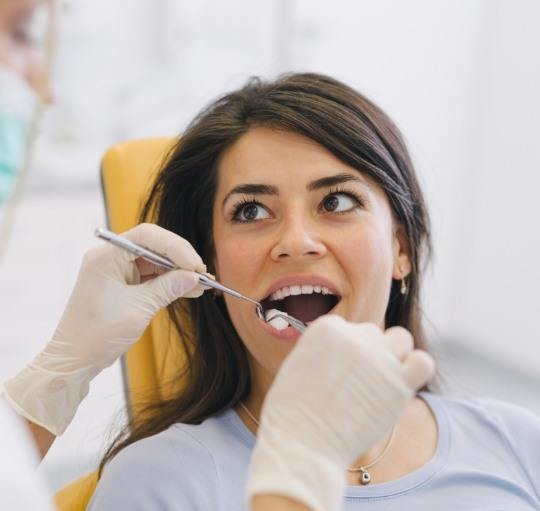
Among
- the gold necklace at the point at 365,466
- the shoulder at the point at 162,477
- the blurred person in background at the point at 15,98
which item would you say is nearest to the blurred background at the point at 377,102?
the blurred person in background at the point at 15,98

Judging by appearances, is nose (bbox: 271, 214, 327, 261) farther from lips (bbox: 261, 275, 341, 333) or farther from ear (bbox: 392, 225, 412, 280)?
ear (bbox: 392, 225, 412, 280)

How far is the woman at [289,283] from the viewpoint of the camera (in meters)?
1.31

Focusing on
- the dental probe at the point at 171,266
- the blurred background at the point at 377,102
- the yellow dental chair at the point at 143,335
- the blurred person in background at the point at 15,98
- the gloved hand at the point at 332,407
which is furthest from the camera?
the blurred background at the point at 377,102

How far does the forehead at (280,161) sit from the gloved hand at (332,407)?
0.46 m

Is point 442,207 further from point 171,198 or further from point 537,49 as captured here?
point 171,198

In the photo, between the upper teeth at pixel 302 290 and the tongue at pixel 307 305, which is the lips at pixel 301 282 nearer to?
the upper teeth at pixel 302 290

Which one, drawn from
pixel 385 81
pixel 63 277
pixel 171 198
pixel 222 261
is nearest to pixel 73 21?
pixel 63 277

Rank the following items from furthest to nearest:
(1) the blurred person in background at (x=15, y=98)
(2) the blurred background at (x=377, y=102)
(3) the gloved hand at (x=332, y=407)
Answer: (2) the blurred background at (x=377, y=102) < (1) the blurred person in background at (x=15, y=98) < (3) the gloved hand at (x=332, y=407)

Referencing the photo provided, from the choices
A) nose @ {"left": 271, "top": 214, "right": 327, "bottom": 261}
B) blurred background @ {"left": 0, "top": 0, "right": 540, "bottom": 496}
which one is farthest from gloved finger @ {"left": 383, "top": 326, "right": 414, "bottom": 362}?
blurred background @ {"left": 0, "top": 0, "right": 540, "bottom": 496}

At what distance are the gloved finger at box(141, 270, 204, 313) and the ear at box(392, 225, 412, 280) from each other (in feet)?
1.32

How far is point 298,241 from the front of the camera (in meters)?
1.29

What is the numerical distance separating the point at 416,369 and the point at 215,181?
67 cm

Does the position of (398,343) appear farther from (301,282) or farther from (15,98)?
(15,98)

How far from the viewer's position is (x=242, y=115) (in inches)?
57.2
